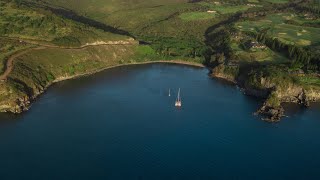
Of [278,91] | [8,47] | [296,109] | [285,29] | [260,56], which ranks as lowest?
[296,109]

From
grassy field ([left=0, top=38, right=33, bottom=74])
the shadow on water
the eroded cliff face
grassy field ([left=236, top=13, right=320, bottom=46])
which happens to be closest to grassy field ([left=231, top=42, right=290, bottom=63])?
grassy field ([left=236, top=13, right=320, bottom=46])

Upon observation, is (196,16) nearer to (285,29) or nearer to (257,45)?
(285,29)

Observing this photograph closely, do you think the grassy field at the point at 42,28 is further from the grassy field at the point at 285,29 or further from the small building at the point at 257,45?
the grassy field at the point at 285,29

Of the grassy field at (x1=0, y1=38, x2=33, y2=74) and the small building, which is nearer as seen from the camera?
the grassy field at (x1=0, y1=38, x2=33, y2=74)

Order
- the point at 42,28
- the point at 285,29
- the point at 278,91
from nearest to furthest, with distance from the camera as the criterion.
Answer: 1. the point at 278,91
2. the point at 42,28
3. the point at 285,29

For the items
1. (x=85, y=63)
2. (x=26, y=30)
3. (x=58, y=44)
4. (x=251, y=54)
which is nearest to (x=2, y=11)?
(x=26, y=30)

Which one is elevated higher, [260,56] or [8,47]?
[8,47]

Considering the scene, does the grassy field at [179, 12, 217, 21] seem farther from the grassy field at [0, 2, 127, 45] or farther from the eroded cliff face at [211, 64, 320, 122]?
the eroded cliff face at [211, 64, 320, 122]

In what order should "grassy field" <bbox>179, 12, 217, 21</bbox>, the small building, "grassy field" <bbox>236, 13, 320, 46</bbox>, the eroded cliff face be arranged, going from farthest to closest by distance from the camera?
"grassy field" <bbox>179, 12, 217, 21</bbox>, "grassy field" <bbox>236, 13, 320, 46</bbox>, the small building, the eroded cliff face

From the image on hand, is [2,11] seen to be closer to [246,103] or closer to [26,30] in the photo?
[26,30]

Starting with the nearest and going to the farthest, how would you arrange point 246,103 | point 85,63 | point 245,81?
point 246,103 < point 245,81 < point 85,63

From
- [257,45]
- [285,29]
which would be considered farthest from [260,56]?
[285,29]
